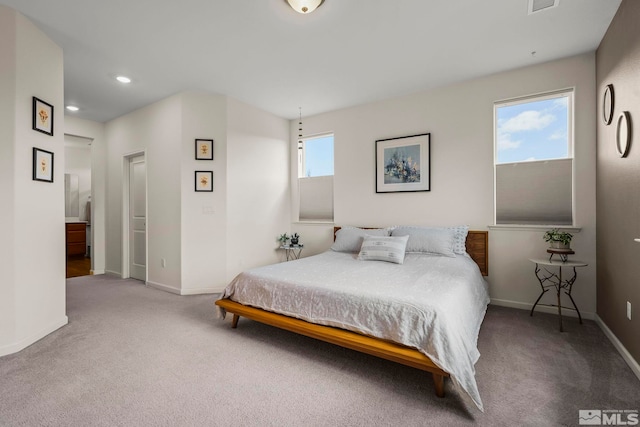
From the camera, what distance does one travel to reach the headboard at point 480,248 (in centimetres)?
346

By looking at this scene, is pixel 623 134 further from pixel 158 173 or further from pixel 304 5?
pixel 158 173

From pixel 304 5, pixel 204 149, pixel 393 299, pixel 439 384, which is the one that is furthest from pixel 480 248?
pixel 204 149

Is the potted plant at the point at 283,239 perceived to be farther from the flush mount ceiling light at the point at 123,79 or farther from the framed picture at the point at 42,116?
the framed picture at the point at 42,116

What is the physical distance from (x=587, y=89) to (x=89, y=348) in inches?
208

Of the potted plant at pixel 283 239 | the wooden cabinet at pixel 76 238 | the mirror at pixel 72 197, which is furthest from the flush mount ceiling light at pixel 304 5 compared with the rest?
the mirror at pixel 72 197

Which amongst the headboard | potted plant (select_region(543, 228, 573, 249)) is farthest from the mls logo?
the headboard

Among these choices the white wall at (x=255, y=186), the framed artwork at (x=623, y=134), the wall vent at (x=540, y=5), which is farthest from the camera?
the white wall at (x=255, y=186)

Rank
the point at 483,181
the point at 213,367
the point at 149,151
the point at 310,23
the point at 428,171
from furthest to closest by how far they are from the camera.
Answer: the point at 149,151, the point at 428,171, the point at 483,181, the point at 310,23, the point at 213,367

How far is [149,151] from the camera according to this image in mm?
4438

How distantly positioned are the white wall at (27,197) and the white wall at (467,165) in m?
3.33

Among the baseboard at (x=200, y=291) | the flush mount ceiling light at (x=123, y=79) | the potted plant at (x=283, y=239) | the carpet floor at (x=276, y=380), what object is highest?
the flush mount ceiling light at (x=123, y=79)

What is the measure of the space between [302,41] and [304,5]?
0.56 metres

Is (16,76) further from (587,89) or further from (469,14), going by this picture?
(587,89)

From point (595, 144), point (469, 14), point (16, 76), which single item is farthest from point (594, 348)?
point (16, 76)
